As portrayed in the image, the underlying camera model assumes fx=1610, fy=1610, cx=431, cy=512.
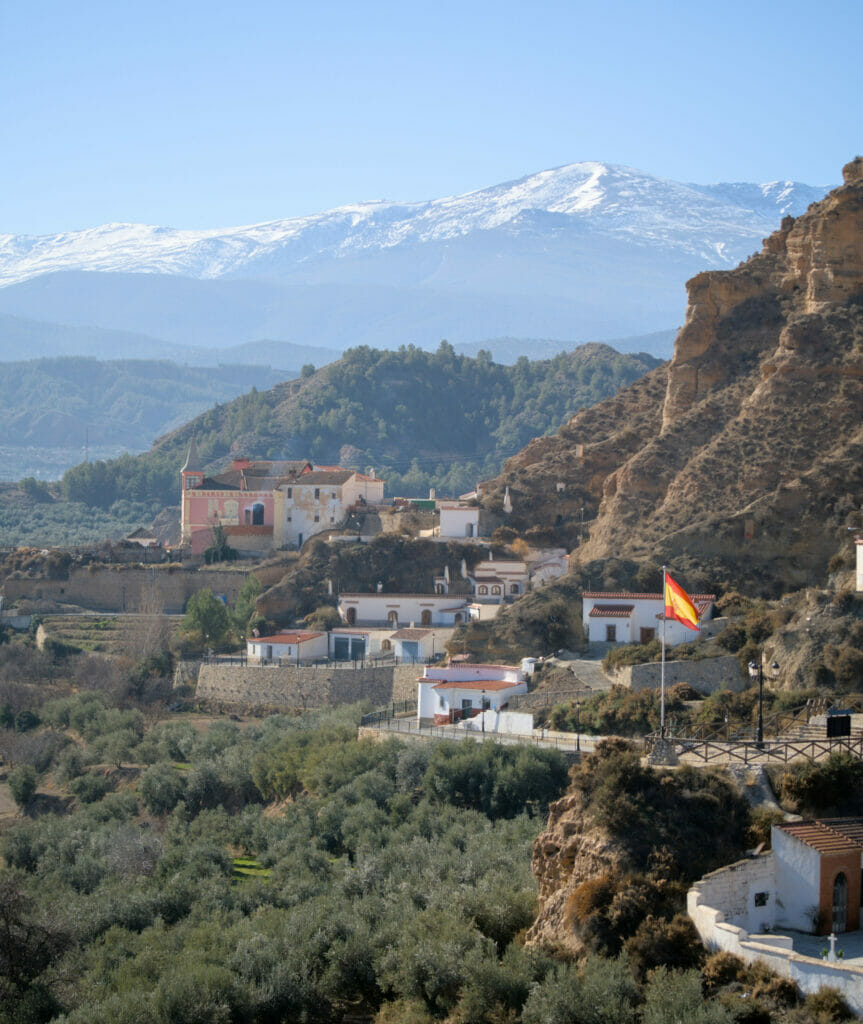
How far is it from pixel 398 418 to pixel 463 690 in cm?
9275

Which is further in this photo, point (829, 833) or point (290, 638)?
point (290, 638)

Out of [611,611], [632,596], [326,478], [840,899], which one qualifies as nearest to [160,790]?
[611,611]

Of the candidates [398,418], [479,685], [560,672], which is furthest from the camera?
[398,418]

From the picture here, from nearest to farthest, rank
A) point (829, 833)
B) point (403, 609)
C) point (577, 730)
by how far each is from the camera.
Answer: point (829, 833) → point (577, 730) → point (403, 609)

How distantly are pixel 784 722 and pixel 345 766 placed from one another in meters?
11.1

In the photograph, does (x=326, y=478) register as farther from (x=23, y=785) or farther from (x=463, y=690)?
(x=463, y=690)

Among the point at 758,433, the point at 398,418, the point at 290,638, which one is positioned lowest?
the point at 290,638

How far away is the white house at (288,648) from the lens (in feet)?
167

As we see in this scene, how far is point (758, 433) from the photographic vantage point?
48344mm

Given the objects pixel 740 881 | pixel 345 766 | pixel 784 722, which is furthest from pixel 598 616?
pixel 740 881

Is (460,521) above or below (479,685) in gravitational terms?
above

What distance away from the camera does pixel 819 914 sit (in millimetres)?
21906

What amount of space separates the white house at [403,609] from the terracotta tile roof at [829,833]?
95.1ft

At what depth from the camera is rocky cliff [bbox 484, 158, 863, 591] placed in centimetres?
4447
